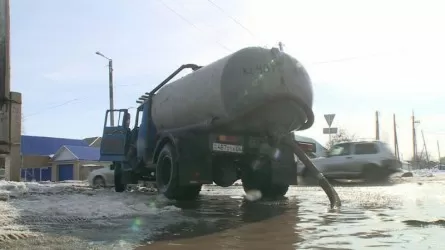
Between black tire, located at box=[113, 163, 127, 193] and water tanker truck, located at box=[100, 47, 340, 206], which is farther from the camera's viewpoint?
black tire, located at box=[113, 163, 127, 193]

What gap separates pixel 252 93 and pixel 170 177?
261 cm

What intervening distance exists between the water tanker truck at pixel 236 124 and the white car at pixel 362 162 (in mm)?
8247

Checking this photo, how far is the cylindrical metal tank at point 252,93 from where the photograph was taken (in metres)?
8.85

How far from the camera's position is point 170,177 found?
9867 mm

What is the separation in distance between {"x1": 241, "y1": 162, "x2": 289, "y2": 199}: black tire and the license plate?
1110mm

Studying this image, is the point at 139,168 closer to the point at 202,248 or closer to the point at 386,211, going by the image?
the point at 386,211

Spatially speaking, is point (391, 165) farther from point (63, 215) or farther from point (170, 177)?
point (63, 215)

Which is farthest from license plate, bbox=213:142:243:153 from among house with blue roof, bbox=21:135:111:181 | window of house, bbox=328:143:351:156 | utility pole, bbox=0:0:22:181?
house with blue roof, bbox=21:135:111:181

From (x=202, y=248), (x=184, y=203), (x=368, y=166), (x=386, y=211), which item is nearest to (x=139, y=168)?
(x=184, y=203)

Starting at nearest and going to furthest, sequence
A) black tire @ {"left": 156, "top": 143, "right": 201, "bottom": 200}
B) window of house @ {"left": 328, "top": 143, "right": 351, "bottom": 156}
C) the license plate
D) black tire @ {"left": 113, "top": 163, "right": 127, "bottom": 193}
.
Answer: the license plate
black tire @ {"left": 156, "top": 143, "right": 201, "bottom": 200}
black tire @ {"left": 113, "top": 163, "right": 127, "bottom": 193}
window of house @ {"left": 328, "top": 143, "right": 351, "bottom": 156}

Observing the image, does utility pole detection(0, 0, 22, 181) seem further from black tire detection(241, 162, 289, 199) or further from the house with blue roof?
the house with blue roof

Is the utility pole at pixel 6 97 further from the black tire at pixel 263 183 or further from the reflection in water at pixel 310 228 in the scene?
the black tire at pixel 263 183

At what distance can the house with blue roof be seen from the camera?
41375mm

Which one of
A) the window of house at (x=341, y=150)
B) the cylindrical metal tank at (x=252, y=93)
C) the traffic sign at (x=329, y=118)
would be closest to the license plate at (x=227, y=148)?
the cylindrical metal tank at (x=252, y=93)
